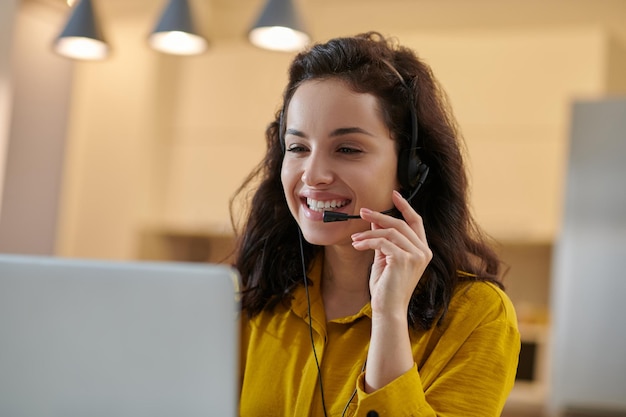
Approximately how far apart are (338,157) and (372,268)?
0.21 metres

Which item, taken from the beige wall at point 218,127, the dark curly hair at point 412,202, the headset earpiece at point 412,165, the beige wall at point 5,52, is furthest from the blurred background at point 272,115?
the headset earpiece at point 412,165

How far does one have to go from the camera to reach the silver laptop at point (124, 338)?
2.79 feet

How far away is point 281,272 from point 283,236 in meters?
0.08

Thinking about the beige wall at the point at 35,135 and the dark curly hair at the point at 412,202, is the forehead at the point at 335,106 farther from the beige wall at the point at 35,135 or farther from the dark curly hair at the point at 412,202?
the beige wall at the point at 35,135

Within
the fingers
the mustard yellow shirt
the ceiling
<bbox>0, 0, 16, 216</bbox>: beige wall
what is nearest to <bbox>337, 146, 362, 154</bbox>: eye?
the fingers

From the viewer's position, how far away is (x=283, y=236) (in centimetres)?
164

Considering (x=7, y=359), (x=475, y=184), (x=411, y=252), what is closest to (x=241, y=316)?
(x=411, y=252)

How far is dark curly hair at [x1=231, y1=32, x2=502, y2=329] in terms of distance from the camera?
1437mm

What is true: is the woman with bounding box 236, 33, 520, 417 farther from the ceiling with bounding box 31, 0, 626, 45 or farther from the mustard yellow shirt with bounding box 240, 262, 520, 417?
the ceiling with bounding box 31, 0, 626, 45

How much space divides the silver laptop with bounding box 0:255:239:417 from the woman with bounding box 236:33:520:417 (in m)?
0.41

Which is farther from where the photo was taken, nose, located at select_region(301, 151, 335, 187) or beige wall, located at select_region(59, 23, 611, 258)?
beige wall, located at select_region(59, 23, 611, 258)

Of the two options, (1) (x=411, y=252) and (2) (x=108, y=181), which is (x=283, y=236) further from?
(2) (x=108, y=181)

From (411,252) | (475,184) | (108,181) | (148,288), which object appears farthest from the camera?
(108,181)

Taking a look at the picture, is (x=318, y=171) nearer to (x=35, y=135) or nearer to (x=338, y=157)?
(x=338, y=157)
